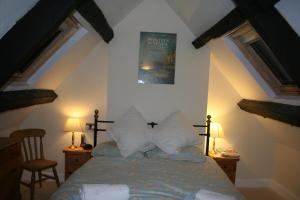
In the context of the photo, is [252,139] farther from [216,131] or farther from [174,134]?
[174,134]

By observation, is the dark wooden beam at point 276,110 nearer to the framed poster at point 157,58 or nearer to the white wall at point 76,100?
the framed poster at point 157,58

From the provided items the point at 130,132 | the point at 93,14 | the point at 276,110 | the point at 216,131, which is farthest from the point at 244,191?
the point at 93,14

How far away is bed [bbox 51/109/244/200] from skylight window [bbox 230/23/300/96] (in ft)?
4.14

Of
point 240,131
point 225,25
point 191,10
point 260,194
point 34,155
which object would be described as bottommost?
point 260,194

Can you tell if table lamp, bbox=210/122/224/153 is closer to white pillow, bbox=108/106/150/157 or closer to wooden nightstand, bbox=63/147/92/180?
white pillow, bbox=108/106/150/157

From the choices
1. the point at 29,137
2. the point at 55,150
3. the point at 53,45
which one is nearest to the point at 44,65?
the point at 53,45

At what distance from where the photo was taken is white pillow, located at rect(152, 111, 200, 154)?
3.70 m

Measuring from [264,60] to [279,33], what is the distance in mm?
1388

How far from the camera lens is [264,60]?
3.48 meters

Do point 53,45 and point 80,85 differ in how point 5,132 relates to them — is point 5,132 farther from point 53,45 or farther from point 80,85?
point 53,45

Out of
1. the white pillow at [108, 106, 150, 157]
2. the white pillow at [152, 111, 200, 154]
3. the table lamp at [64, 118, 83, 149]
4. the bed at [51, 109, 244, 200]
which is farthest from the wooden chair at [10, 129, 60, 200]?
the white pillow at [152, 111, 200, 154]

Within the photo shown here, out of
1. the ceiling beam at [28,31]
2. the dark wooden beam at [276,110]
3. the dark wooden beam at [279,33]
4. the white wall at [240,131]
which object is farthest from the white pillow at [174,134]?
the ceiling beam at [28,31]

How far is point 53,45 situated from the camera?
3.38 m

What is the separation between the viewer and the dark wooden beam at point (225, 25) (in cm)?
265
